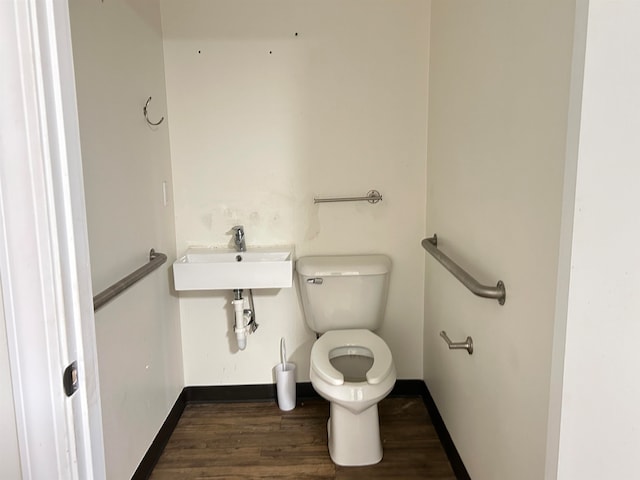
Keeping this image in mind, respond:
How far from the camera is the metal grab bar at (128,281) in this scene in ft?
4.39

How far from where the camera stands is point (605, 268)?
0.89 m

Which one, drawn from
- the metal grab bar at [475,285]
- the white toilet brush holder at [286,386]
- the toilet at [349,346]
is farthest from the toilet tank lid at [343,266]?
the white toilet brush holder at [286,386]

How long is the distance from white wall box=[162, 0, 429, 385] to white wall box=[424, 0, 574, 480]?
24 cm

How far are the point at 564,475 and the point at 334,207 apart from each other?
151cm

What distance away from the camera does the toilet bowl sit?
174 cm


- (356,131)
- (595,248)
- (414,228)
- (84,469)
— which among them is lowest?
(84,469)

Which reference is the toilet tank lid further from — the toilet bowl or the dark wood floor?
the dark wood floor

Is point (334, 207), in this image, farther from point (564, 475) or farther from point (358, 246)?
point (564, 475)

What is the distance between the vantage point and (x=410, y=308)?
7.62 feet

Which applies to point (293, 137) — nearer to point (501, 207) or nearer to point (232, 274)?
point (232, 274)

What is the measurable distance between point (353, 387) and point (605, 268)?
3.56ft

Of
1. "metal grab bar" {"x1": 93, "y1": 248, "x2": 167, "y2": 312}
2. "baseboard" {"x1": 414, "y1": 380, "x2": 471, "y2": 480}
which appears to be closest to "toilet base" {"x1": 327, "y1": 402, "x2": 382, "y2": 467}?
"baseboard" {"x1": 414, "y1": 380, "x2": 471, "y2": 480}

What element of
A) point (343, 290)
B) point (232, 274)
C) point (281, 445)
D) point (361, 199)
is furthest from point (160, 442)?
point (361, 199)

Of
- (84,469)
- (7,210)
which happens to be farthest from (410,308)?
(7,210)
